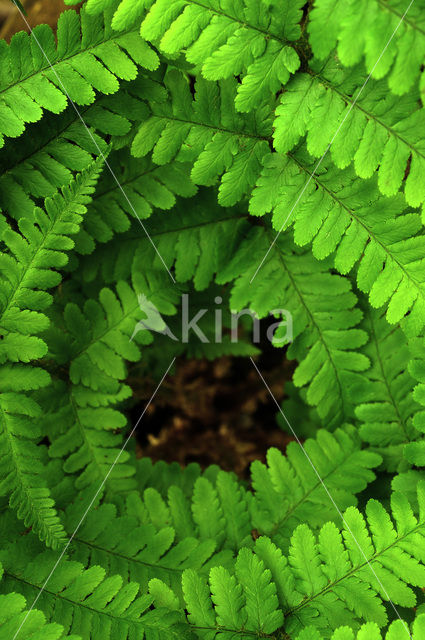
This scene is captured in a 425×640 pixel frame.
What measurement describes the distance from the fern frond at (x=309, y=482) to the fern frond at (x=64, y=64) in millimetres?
1502

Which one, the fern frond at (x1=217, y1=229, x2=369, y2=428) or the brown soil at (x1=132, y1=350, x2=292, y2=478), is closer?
the fern frond at (x1=217, y1=229, x2=369, y2=428)

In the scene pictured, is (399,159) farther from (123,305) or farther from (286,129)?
(123,305)

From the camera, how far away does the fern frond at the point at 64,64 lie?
5.81 feet

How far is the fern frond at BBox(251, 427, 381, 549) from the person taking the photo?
2047mm

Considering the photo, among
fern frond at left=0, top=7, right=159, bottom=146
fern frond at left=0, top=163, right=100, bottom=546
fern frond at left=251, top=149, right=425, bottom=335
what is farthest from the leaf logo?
fern frond at left=0, top=7, right=159, bottom=146

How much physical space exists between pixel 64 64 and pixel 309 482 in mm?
1758

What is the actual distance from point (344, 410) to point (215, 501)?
64cm

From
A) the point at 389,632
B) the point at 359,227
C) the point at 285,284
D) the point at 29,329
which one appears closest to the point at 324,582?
the point at 389,632

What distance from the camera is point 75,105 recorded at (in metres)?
1.97

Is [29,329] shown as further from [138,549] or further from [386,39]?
[386,39]

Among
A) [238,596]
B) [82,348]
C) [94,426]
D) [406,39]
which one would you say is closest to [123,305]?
[82,348]

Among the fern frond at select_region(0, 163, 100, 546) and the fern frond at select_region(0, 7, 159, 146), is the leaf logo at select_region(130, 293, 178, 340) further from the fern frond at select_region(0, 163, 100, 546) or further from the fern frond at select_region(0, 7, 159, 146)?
the fern frond at select_region(0, 7, 159, 146)

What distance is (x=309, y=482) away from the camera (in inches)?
83.3

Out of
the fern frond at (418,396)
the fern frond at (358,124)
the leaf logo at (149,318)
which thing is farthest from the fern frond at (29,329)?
→ the fern frond at (418,396)
